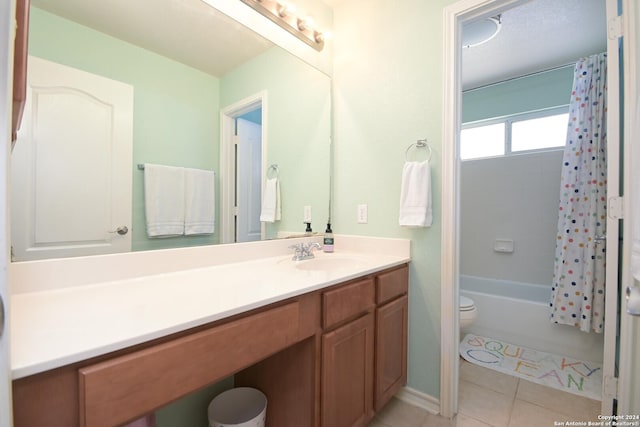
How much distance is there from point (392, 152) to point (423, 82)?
1.37 ft

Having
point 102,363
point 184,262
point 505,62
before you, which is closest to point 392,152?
point 184,262

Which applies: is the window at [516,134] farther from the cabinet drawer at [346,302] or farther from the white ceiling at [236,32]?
the cabinet drawer at [346,302]

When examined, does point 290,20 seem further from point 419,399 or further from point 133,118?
point 419,399

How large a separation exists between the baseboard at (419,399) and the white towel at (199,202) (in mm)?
1434

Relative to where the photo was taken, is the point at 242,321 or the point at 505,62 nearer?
the point at 242,321

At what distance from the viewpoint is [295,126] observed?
1.87 metres

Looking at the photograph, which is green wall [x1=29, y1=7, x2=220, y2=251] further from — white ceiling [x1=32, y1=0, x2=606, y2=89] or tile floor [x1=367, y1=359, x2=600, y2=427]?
tile floor [x1=367, y1=359, x2=600, y2=427]

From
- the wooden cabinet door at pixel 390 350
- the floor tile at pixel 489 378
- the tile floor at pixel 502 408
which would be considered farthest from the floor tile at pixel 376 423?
the floor tile at pixel 489 378

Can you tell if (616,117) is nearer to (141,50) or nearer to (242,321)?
(242,321)

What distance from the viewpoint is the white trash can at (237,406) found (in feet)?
3.93

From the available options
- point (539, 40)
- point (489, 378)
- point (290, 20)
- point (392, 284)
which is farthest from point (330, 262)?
point (539, 40)

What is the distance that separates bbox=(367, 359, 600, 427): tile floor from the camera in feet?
4.84

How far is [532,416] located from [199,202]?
2.05 m

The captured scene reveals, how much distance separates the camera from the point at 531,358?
2107 mm
